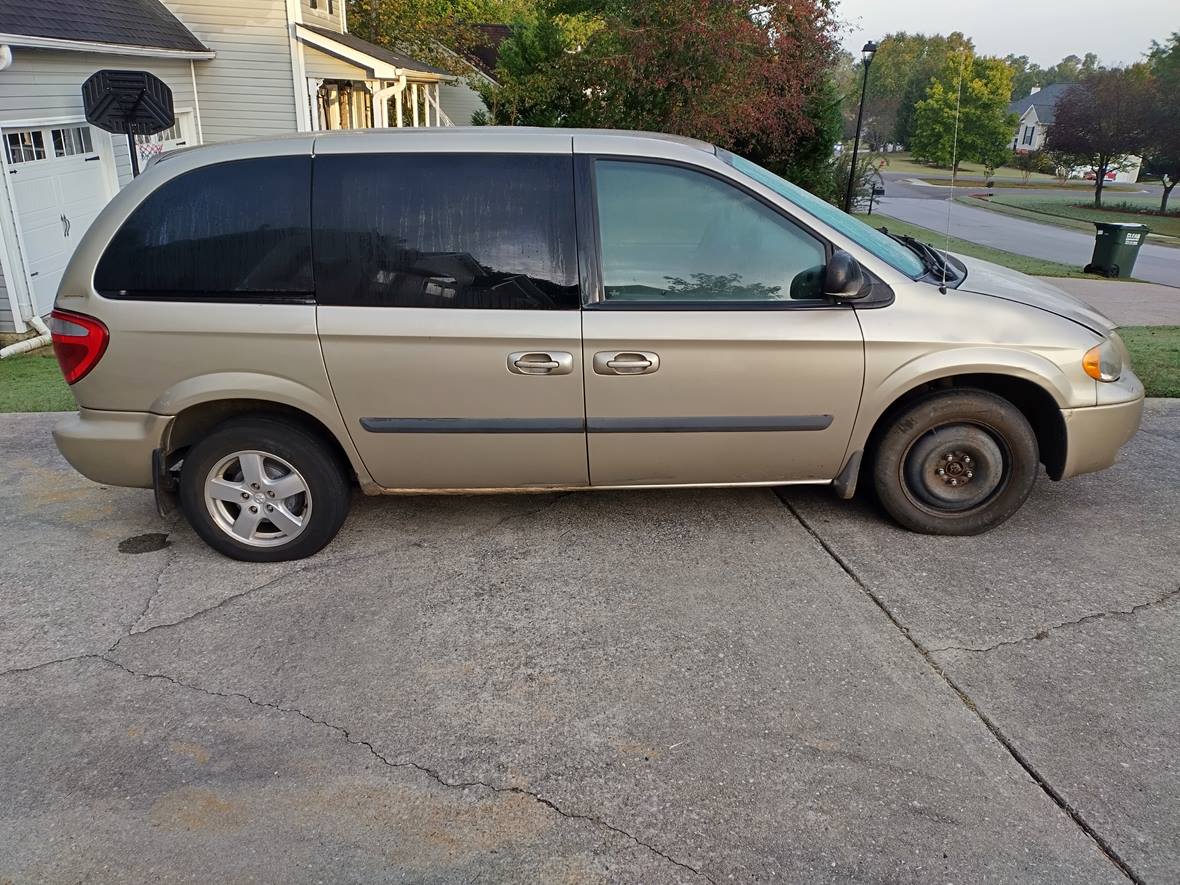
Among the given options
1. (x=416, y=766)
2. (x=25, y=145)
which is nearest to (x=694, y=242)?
(x=416, y=766)

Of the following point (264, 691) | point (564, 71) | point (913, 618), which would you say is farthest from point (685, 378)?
point (564, 71)

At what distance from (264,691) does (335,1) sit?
61.6 ft

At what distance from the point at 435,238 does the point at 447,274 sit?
0.16m

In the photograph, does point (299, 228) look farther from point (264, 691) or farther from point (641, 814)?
point (641, 814)

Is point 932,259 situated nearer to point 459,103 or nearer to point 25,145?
point 25,145

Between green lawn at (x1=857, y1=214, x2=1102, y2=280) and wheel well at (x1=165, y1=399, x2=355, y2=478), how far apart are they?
11585 mm

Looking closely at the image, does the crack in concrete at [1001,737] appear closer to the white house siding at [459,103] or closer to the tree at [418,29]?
the tree at [418,29]

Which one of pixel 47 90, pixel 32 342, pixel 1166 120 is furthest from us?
pixel 1166 120

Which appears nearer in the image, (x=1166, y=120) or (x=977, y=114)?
(x=1166, y=120)

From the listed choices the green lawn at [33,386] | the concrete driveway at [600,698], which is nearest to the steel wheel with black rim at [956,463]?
the concrete driveway at [600,698]

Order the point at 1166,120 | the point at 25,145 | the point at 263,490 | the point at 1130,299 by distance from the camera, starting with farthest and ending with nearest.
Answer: the point at 1166,120 < the point at 1130,299 < the point at 25,145 < the point at 263,490

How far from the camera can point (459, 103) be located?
33.8 metres

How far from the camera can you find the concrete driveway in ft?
8.26

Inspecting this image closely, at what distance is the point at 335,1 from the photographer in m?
18.4
